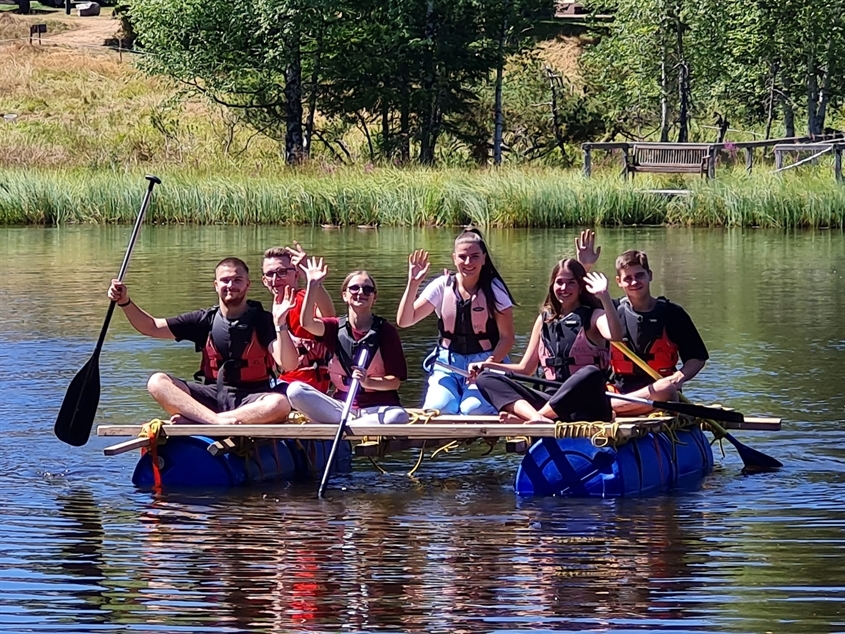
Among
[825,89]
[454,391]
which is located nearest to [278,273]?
[454,391]

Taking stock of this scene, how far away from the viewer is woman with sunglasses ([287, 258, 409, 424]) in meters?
8.87

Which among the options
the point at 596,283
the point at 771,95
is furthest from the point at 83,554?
the point at 771,95

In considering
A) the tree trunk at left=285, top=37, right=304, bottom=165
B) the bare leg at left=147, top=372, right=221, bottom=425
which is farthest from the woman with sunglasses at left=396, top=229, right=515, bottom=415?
the tree trunk at left=285, top=37, right=304, bottom=165

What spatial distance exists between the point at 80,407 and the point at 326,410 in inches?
62.0

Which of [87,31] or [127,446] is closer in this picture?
[127,446]

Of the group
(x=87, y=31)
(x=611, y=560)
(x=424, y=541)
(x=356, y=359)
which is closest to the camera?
(x=611, y=560)

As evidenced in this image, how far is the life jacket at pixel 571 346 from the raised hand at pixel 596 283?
0.18 m

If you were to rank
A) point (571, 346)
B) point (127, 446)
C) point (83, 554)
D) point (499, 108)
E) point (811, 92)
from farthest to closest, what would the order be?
point (499, 108)
point (811, 92)
point (571, 346)
point (127, 446)
point (83, 554)

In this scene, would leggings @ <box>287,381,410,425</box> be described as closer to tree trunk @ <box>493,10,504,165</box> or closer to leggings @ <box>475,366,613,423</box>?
leggings @ <box>475,366,613,423</box>

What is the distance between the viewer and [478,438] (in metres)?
8.59

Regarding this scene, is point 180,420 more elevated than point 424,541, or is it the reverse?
point 180,420

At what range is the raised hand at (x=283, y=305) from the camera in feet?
29.2

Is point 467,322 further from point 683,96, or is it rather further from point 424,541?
point 683,96

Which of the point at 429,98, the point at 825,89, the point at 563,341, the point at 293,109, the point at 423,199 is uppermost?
the point at 825,89
